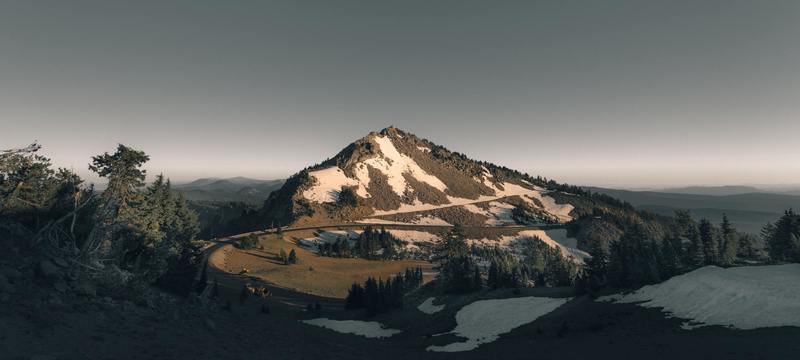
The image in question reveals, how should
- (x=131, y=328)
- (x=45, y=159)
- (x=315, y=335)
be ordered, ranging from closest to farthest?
(x=131, y=328) < (x=315, y=335) < (x=45, y=159)

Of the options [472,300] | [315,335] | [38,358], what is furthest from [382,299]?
[38,358]

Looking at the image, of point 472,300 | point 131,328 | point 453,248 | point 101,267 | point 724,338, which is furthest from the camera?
point 453,248

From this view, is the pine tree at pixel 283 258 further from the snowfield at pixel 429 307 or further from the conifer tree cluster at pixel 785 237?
the conifer tree cluster at pixel 785 237

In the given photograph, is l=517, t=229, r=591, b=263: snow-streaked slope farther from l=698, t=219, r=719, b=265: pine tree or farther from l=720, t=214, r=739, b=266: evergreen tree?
l=698, t=219, r=719, b=265: pine tree

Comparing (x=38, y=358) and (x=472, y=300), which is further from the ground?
(x=38, y=358)

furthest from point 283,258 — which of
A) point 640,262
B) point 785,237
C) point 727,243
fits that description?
point 785,237

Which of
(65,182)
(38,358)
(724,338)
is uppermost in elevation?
(65,182)

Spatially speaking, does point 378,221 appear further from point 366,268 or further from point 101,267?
point 101,267
